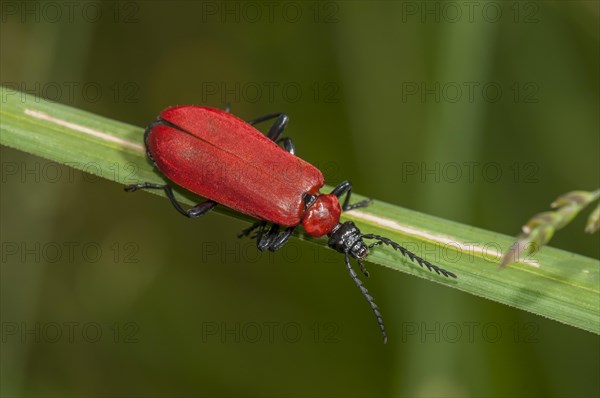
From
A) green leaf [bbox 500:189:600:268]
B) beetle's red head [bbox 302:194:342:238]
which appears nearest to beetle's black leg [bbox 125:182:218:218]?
beetle's red head [bbox 302:194:342:238]

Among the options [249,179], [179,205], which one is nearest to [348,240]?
[249,179]

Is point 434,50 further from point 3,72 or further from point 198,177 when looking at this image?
point 3,72

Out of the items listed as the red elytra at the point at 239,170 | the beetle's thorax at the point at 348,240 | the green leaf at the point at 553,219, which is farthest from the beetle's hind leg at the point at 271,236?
the green leaf at the point at 553,219

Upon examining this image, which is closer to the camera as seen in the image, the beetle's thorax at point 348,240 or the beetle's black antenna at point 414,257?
the beetle's black antenna at point 414,257

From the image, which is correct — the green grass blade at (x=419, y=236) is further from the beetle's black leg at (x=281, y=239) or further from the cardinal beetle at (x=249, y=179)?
the beetle's black leg at (x=281, y=239)

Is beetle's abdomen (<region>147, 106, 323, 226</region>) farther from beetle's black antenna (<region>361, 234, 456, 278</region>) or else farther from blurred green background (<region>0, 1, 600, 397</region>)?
blurred green background (<region>0, 1, 600, 397</region>)

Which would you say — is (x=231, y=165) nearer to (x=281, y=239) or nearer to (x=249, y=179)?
(x=249, y=179)

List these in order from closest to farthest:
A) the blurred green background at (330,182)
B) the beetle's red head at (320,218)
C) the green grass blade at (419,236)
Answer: the green grass blade at (419,236), the beetle's red head at (320,218), the blurred green background at (330,182)
